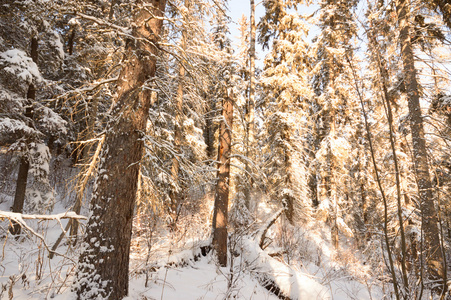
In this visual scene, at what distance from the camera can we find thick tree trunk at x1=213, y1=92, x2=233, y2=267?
650 centimetres

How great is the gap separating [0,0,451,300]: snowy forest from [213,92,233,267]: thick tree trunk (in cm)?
4

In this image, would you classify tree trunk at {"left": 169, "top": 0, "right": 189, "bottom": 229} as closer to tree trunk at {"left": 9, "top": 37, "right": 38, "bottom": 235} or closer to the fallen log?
the fallen log

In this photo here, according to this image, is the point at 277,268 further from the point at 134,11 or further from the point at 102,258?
the point at 134,11

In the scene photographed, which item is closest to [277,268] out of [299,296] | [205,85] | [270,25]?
[299,296]

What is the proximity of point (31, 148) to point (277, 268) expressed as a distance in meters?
10.1

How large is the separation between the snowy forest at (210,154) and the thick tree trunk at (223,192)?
39mm

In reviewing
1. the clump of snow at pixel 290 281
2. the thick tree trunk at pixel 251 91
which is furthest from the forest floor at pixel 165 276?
the thick tree trunk at pixel 251 91

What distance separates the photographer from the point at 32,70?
8344 millimetres

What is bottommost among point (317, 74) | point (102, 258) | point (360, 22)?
point (102, 258)

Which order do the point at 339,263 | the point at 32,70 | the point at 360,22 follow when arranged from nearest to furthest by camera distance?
the point at 360,22 → the point at 32,70 → the point at 339,263

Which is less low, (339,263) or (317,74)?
(317,74)

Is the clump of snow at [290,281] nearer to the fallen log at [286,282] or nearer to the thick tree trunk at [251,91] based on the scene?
the fallen log at [286,282]

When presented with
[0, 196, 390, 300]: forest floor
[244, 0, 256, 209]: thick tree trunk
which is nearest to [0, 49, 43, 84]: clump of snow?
[0, 196, 390, 300]: forest floor

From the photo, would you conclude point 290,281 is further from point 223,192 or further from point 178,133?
point 178,133
